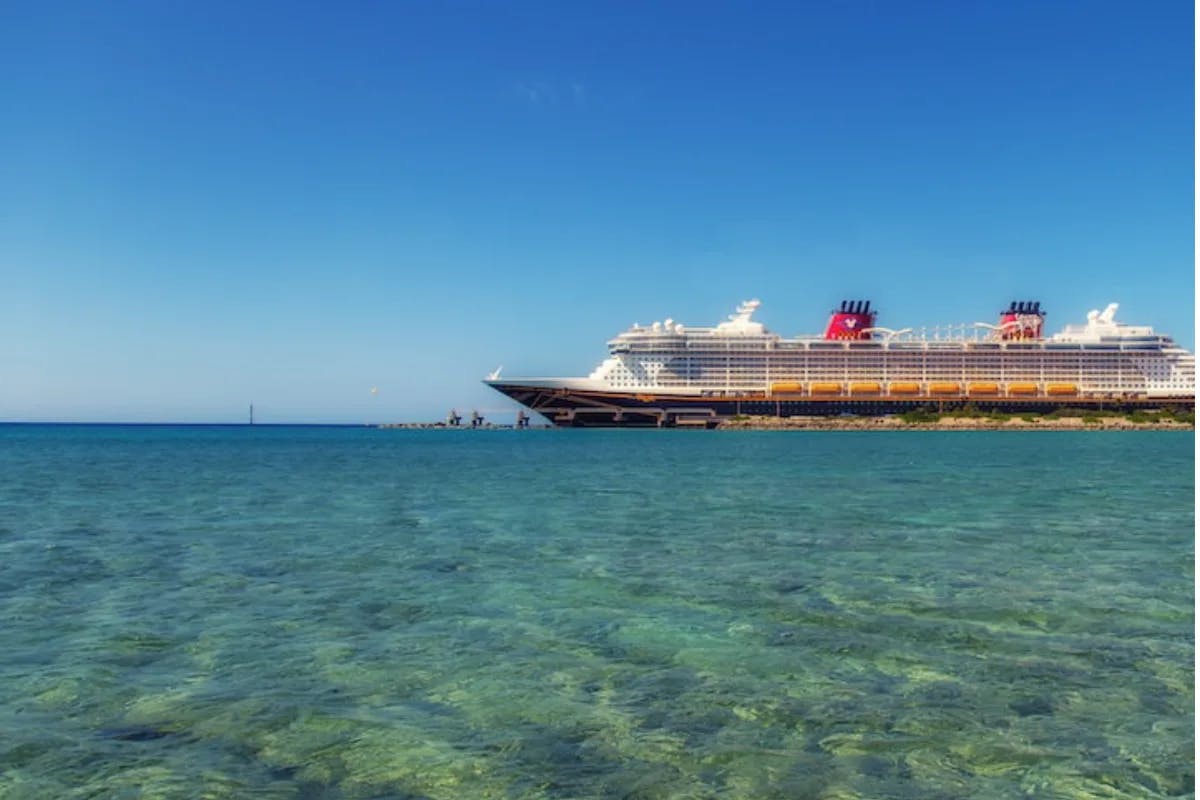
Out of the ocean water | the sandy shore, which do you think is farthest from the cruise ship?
the ocean water

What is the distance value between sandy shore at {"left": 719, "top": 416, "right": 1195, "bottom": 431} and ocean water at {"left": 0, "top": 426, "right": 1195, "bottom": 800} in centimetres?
7990

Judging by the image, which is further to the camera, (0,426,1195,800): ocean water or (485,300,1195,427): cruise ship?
(485,300,1195,427): cruise ship

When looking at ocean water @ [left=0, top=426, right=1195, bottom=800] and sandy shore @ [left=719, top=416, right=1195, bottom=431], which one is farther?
sandy shore @ [left=719, top=416, right=1195, bottom=431]

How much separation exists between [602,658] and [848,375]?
99.2 metres

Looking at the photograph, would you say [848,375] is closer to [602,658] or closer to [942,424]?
[942,424]

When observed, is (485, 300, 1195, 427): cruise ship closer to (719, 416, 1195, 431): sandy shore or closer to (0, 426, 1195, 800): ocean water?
(719, 416, 1195, 431): sandy shore

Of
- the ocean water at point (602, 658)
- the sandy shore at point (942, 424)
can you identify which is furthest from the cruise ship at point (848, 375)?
the ocean water at point (602, 658)

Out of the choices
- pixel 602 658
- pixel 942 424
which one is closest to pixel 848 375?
pixel 942 424

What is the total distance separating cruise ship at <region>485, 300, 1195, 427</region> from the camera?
9856cm

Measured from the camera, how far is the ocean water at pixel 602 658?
17.8 feet

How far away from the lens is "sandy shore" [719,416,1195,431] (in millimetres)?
97375

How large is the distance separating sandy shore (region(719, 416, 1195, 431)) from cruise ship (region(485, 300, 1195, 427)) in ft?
3.78

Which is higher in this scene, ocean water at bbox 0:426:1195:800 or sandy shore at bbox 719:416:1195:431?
sandy shore at bbox 719:416:1195:431

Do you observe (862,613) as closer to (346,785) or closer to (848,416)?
(346,785)
